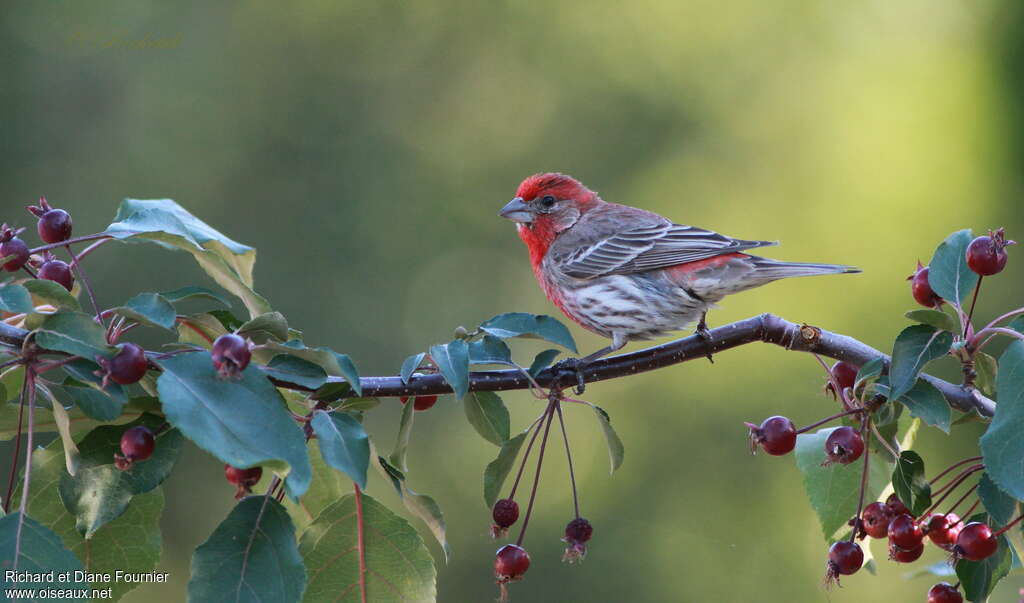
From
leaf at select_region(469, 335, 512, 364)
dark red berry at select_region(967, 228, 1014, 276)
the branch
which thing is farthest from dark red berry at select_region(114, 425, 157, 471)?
dark red berry at select_region(967, 228, 1014, 276)

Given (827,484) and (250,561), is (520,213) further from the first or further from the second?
(250,561)

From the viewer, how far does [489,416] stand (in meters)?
2.87

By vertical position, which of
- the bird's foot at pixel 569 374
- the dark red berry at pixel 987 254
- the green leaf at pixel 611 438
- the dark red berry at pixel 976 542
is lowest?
the dark red berry at pixel 976 542

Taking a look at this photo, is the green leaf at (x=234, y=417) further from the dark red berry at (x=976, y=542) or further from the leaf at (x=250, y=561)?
the dark red berry at (x=976, y=542)

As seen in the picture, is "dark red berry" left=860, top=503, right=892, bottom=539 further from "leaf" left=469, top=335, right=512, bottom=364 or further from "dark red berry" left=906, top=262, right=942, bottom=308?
"leaf" left=469, top=335, right=512, bottom=364

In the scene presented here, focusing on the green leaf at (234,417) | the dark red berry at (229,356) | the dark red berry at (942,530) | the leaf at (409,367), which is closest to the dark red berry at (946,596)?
the dark red berry at (942,530)

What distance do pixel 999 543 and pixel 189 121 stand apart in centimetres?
981

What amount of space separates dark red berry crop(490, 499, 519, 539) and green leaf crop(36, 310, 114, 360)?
1.18m

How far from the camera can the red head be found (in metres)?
5.55

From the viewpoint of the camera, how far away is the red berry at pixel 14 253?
8.41 ft

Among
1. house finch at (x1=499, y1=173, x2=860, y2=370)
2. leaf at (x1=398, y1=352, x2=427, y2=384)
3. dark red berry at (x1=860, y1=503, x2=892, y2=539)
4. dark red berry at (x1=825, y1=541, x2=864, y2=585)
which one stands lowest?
dark red berry at (x1=825, y1=541, x2=864, y2=585)

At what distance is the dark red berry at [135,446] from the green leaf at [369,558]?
1.78ft

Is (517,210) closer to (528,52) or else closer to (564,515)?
(564,515)

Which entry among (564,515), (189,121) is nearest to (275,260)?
(189,121)
